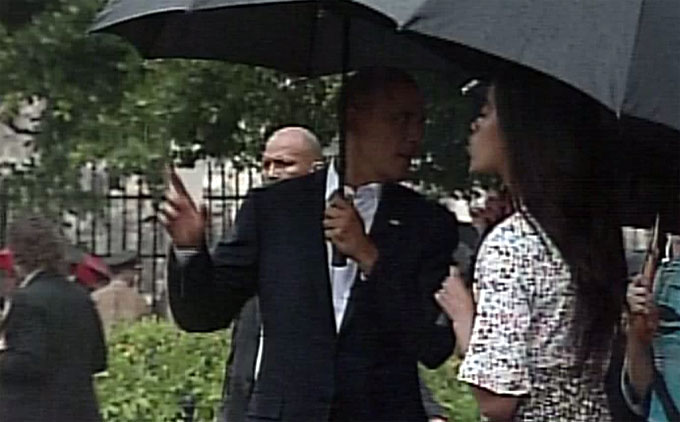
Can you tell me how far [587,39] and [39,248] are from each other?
11.9 ft

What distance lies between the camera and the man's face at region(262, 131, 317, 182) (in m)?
5.62

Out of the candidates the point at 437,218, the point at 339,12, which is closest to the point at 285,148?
the point at 339,12

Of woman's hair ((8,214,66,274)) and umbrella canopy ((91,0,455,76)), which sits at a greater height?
umbrella canopy ((91,0,455,76))

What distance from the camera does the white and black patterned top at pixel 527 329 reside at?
332cm

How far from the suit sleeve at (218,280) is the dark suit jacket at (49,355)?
2368 millimetres

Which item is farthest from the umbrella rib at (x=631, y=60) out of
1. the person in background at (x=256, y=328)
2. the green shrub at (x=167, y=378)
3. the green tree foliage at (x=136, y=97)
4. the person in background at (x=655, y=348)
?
the green tree foliage at (x=136, y=97)

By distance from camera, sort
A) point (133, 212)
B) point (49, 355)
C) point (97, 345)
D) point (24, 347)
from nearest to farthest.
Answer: point (24, 347) → point (49, 355) → point (97, 345) → point (133, 212)

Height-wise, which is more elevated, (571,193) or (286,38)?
(286,38)

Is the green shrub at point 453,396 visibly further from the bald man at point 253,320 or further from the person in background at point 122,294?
the person in background at point 122,294

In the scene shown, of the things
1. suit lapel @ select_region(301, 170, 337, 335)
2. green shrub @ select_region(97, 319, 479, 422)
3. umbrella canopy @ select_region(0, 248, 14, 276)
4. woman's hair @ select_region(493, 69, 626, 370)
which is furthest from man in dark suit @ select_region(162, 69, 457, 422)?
green shrub @ select_region(97, 319, 479, 422)

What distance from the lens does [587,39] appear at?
133 inches

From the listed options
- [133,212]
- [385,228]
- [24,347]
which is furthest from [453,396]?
[385,228]

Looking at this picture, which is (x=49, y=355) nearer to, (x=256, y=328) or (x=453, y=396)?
(x=256, y=328)

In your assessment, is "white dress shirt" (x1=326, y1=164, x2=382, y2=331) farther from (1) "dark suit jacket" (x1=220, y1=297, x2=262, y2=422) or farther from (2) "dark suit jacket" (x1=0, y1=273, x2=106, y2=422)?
(2) "dark suit jacket" (x1=0, y1=273, x2=106, y2=422)
